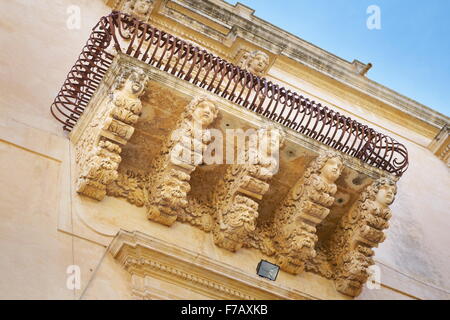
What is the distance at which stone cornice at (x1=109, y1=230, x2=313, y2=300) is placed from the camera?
4629 mm

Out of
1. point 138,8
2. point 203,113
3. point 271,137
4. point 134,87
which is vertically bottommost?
point 134,87

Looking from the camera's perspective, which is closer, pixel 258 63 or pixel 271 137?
pixel 271 137

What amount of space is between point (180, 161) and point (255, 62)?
2.75 meters

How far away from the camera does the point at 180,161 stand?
5.04 m

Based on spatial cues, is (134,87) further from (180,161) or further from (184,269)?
(184,269)

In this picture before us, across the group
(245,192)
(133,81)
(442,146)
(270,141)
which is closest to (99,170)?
(133,81)

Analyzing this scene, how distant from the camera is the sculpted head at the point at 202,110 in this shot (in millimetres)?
5145

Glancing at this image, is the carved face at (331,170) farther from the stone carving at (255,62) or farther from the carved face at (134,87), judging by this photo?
the stone carving at (255,62)

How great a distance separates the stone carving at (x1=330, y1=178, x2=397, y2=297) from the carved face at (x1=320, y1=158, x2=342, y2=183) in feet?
1.40

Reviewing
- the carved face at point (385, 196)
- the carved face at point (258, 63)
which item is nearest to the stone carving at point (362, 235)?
the carved face at point (385, 196)

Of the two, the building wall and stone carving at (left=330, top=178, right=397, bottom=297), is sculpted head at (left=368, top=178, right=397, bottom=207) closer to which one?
stone carving at (left=330, top=178, right=397, bottom=297)

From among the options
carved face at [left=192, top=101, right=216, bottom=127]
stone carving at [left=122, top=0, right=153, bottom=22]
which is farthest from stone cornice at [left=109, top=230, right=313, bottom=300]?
stone carving at [left=122, top=0, right=153, bottom=22]

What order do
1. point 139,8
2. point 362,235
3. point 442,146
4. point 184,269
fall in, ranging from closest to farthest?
point 184,269
point 362,235
point 139,8
point 442,146
